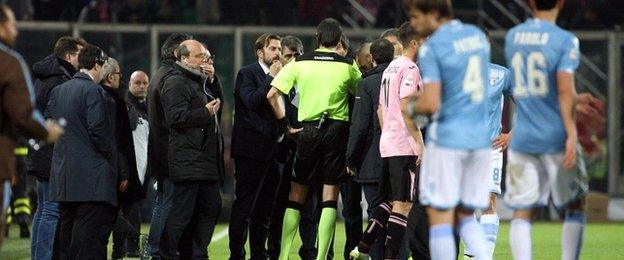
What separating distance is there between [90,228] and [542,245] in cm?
652

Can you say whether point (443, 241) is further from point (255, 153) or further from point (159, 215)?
point (159, 215)

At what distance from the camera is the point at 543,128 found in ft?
27.5

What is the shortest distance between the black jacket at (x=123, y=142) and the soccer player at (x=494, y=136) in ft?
8.68

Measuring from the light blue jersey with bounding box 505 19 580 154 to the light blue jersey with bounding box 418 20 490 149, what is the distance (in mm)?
272

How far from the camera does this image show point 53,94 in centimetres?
1050

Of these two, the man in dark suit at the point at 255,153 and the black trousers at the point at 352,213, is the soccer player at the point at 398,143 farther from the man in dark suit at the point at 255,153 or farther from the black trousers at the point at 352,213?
the man in dark suit at the point at 255,153

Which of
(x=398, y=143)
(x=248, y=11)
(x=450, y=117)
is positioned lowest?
(x=398, y=143)

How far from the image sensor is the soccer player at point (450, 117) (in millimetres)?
8039

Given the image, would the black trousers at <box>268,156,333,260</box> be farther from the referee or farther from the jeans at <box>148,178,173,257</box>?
the jeans at <box>148,178,173,257</box>

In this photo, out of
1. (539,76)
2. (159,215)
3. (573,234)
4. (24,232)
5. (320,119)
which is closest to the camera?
(539,76)

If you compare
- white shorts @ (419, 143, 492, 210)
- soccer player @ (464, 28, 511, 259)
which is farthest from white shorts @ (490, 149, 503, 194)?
white shorts @ (419, 143, 492, 210)

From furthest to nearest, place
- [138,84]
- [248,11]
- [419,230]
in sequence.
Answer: [248,11] < [138,84] < [419,230]

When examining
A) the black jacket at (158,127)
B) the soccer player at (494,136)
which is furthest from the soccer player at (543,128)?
the black jacket at (158,127)

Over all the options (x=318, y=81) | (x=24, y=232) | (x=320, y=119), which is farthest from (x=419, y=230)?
(x=24, y=232)
